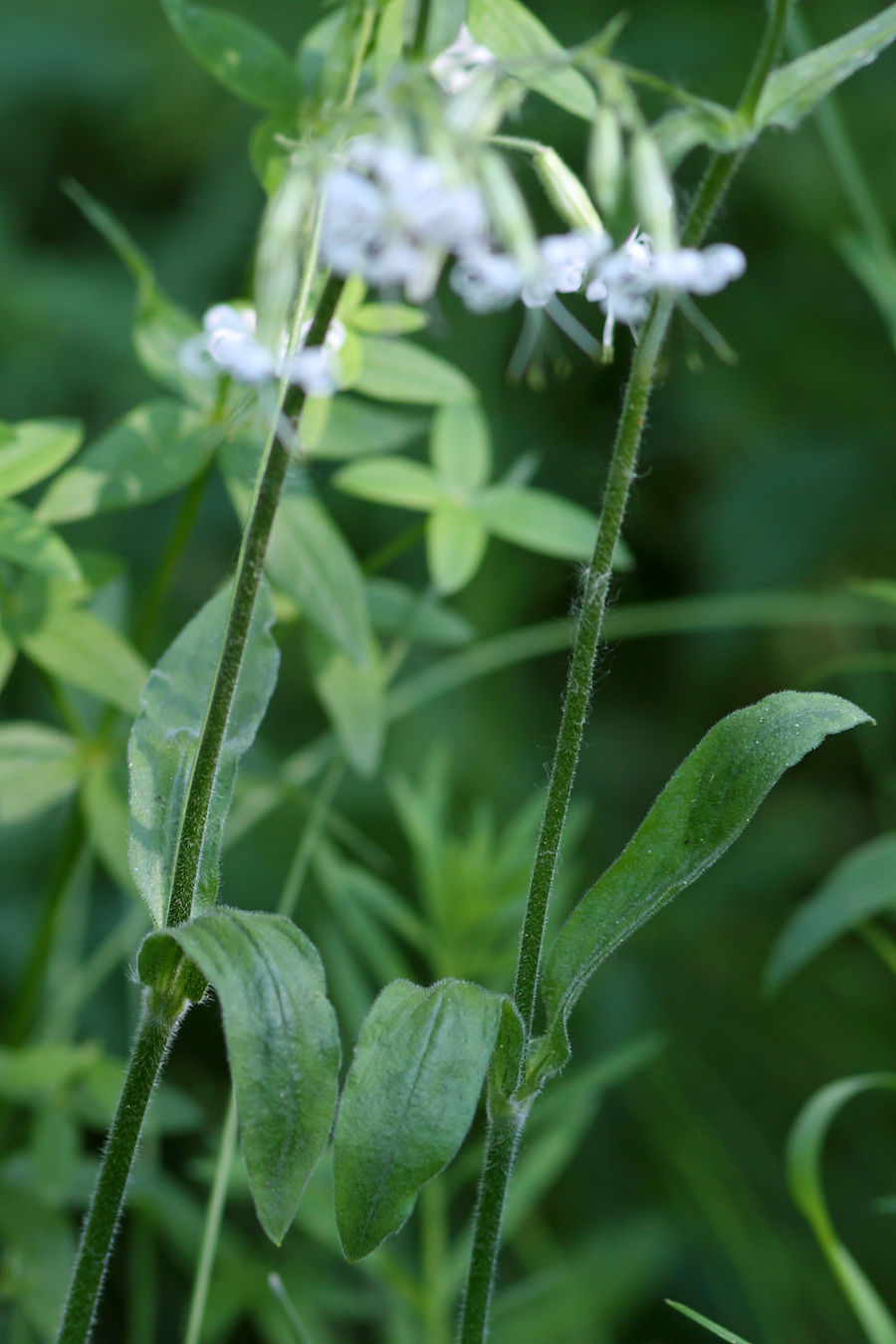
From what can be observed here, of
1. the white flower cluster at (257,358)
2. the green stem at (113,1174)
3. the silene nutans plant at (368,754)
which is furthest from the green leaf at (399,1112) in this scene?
the white flower cluster at (257,358)

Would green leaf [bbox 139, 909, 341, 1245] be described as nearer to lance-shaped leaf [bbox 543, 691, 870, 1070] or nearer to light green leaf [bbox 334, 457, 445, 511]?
lance-shaped leaf [bbox 543, 691, 870, 1070]

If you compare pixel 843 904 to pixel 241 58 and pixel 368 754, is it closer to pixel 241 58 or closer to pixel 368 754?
pixel 368 754

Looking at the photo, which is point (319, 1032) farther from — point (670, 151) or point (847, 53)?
point (847, 53)

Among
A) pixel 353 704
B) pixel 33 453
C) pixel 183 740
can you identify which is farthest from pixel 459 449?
pixel 183 740

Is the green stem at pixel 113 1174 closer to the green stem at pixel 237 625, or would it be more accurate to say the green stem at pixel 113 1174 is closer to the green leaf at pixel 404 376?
the green stem at pixel 237 625

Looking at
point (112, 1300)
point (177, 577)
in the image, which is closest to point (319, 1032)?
point (112, 1300)
